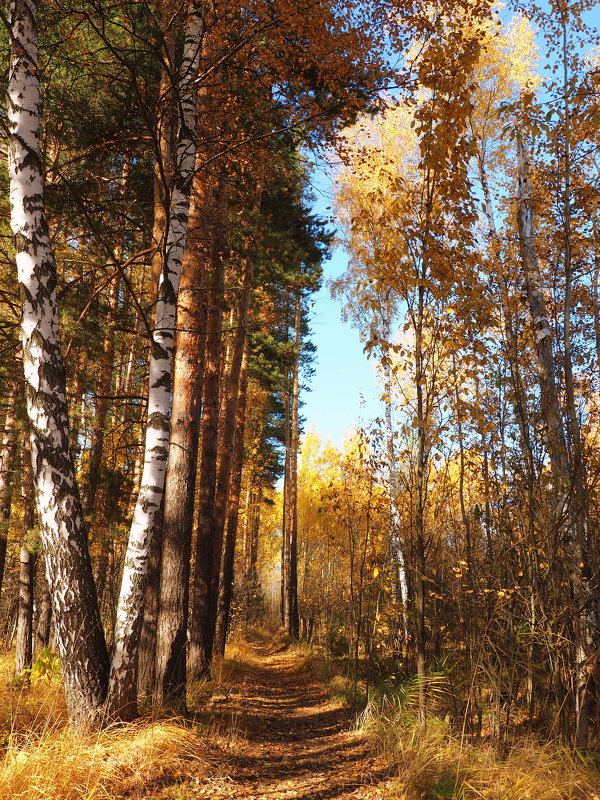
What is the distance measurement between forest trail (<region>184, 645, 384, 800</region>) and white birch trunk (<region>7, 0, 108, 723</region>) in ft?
3.91

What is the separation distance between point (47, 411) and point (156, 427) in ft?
2.72

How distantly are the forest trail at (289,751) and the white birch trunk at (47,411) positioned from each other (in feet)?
3.91

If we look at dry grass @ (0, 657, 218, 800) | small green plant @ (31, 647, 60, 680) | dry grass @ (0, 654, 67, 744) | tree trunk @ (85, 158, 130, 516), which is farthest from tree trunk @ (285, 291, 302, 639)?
dry grass @ (0, 657, 218, 800)

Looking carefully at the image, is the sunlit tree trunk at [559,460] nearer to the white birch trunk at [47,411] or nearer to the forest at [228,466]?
the forest at [228,466]

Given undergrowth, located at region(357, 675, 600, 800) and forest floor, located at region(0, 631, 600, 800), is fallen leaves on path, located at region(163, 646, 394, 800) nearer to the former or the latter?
forest floor, located at region(0, 631, 600, 800)

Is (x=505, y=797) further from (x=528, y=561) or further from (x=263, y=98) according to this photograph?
(x=263, y=98)


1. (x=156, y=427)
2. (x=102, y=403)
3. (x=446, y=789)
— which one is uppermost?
(x=102, y=403)

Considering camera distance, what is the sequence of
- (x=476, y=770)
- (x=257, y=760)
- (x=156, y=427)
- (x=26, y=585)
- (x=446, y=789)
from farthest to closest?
(x=26, y=585), (x=257, y=760), (x=156, y=427), (x=476, y=770), (x=446, y=789)

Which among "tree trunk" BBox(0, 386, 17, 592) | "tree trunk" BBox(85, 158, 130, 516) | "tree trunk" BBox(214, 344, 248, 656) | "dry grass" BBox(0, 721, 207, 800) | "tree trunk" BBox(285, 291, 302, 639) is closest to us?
"dry grass" BBox(0, 721, 207, 800)

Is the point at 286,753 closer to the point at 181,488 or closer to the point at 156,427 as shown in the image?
the point at 181,488

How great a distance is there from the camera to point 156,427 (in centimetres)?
433

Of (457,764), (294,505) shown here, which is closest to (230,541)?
(294,505)

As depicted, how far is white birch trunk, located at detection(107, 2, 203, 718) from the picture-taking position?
3947 mm

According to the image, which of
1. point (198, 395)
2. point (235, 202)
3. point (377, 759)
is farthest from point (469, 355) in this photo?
point (235, 202)
